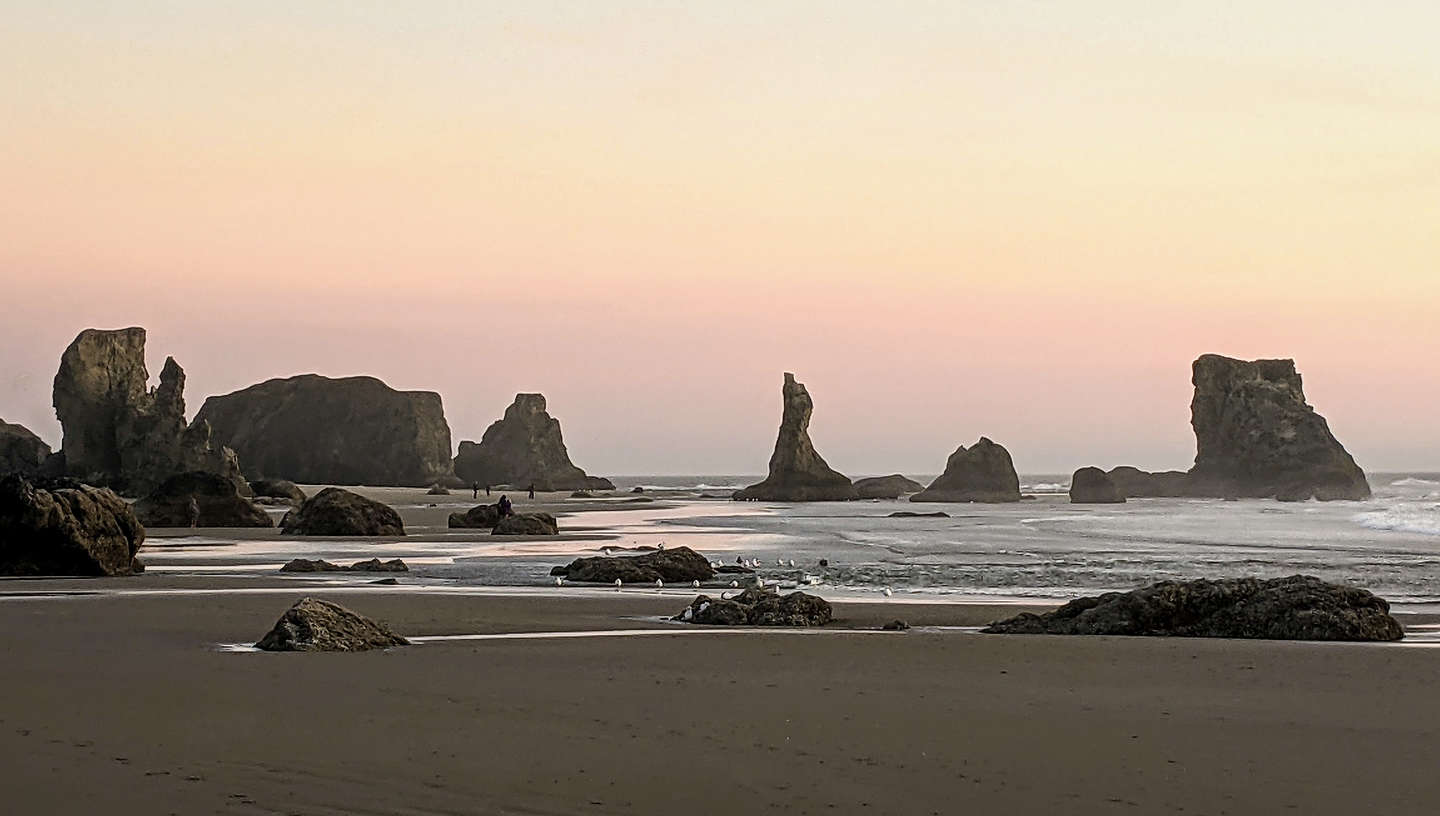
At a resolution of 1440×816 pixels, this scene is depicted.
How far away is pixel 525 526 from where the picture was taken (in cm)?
4019

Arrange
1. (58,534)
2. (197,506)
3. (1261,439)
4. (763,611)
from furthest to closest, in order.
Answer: (1261,439)
(197,506)
(58,534)
(763,611)

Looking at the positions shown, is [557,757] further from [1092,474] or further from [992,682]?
[1092,474]

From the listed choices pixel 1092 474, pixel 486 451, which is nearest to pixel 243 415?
pixel 486 451

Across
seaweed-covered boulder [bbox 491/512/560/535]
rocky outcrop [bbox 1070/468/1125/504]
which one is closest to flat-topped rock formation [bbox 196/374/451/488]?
rocky outcrop [bbox 1070/468/1125/504]

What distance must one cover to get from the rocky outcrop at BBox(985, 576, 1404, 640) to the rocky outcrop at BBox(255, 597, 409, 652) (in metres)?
6.26

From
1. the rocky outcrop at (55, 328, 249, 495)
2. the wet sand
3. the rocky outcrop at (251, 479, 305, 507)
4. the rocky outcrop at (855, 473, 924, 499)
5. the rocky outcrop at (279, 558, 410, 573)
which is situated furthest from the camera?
the rocky outcrop at (855, 473, 924, 499)

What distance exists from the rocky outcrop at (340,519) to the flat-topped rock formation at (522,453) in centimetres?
12103

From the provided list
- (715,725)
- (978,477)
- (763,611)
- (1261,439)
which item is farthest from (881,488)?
(715,725)

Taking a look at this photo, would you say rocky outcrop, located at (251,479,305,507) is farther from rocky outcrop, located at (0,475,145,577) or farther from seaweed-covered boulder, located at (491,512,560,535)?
rocky outcrop, located at (0,475,145,577)

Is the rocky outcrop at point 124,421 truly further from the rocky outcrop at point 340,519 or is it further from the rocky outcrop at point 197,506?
the rocky outcrop at point 340,519

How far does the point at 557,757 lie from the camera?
766 centimetres

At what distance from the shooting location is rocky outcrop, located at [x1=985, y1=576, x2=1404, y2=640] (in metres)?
14.0

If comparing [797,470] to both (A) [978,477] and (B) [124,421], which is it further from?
(B) [124,421]

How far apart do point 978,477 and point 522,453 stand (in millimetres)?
64127
